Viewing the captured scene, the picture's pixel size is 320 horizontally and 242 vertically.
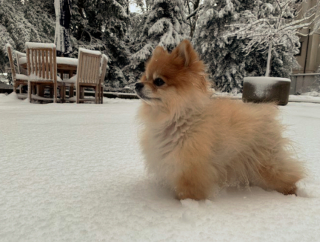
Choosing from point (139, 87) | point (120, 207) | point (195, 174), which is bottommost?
point (120, 207)

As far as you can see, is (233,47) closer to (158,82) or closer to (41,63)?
(41,63)

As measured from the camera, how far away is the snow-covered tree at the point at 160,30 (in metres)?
11.8

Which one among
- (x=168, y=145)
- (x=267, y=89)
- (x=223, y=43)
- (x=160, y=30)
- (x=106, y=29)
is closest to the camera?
(x=168, y=145)

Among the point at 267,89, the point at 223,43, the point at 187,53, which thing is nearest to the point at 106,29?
the point at 223,43

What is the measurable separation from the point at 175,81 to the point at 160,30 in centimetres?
1151

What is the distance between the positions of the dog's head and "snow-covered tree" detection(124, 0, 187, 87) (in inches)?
424

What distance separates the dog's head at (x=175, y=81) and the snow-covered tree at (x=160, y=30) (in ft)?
35.3

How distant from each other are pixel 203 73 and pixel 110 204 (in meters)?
0.83

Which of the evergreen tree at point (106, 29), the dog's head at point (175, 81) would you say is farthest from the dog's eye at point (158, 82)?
the evergreen tree at point (106, 29)

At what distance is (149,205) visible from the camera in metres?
0.96

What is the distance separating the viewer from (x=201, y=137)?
1017mm

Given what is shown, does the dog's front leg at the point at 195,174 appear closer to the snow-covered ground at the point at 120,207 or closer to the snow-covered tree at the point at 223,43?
the snow-covered ground at the point at 120,207

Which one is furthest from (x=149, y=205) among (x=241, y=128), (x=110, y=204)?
(x=241, y=128)

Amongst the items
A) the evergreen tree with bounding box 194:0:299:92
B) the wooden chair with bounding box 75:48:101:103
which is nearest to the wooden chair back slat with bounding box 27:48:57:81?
the wooden chair with bounding box 75:48:101:103
